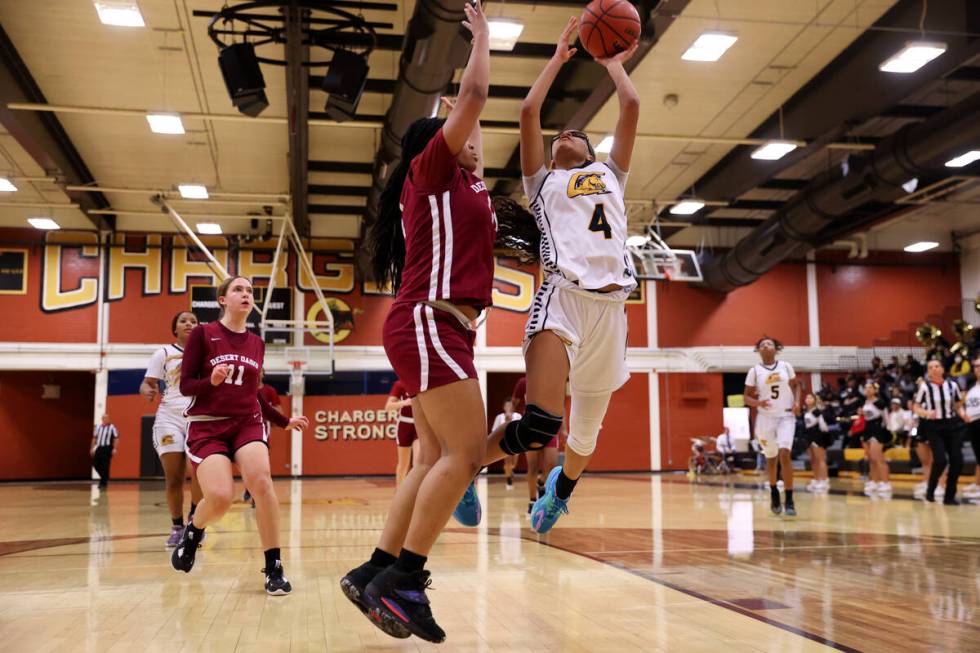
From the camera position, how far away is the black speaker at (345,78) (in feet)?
32.7

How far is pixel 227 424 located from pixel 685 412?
744 inches

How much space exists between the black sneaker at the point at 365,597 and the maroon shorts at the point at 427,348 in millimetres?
653

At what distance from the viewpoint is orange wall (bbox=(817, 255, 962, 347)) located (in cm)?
2328

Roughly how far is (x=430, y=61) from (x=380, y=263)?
7045 millimetres

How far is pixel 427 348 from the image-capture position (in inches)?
118

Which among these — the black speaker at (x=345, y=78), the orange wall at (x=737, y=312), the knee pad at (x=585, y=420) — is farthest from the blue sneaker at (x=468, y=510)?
the orange wall at (x=737, y=312)

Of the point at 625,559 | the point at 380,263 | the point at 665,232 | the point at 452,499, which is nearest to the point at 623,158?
the point at 380,263

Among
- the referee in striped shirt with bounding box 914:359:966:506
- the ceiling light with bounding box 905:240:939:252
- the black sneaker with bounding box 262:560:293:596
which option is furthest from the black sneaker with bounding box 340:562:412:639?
the ceiling light with bounding box 905:240:939:252

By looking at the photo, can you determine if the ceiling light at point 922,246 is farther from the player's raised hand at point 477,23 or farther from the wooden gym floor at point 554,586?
the player's raised hand at point 477,23

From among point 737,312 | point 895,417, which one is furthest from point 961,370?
point 737,312

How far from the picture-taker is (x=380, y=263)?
360 centimetres

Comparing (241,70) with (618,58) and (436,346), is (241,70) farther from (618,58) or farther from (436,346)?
(436,346)

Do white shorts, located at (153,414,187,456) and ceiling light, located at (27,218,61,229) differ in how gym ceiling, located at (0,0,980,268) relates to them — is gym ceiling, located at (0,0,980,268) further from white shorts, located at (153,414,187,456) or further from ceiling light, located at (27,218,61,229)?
white shorts, located at (153,414,187,456)

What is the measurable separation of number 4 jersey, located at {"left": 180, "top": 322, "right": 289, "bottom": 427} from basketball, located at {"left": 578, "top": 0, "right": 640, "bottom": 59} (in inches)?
97.5
